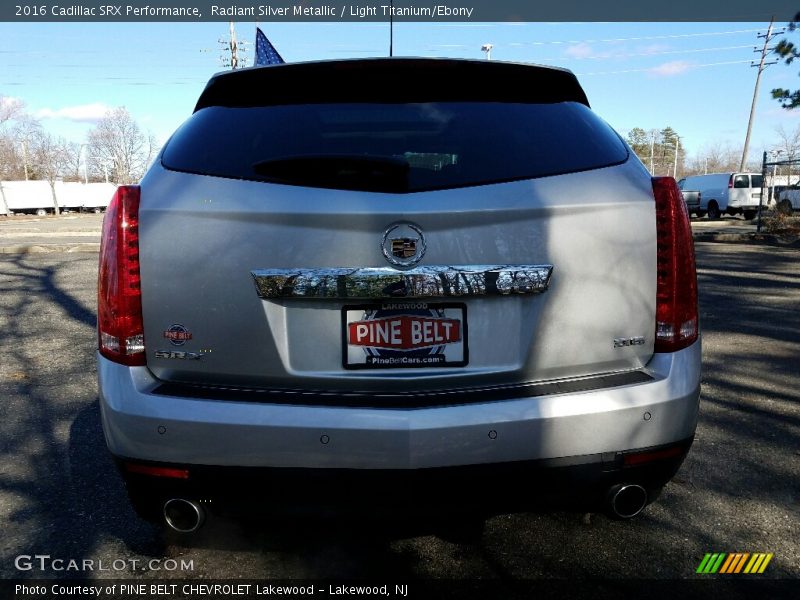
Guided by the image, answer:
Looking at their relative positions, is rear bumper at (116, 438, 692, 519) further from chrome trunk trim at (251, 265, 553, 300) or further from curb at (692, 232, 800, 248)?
curb at (692, 232, 800, 248)

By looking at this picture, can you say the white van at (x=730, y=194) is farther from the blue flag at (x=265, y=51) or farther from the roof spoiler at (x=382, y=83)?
the roof spoiler at (x=382, y=83)

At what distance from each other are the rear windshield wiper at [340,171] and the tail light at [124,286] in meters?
0.43

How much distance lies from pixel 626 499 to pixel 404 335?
93cm

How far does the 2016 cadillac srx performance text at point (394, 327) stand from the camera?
1.92 m

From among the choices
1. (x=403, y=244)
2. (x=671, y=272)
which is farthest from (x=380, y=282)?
(x=671, y=272)

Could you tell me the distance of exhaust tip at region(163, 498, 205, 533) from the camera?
205cm

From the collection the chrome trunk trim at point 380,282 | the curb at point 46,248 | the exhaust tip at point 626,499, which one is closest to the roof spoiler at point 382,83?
the chrome trunk trim at point 380,282

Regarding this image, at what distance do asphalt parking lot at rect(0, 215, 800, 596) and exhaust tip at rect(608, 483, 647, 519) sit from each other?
0.34 m

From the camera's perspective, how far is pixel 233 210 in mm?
1964

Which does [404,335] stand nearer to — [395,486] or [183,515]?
[395,486]

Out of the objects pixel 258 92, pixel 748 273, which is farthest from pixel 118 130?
pixel 258 92

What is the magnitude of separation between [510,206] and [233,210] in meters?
0.84

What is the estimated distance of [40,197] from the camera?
50.9 meters

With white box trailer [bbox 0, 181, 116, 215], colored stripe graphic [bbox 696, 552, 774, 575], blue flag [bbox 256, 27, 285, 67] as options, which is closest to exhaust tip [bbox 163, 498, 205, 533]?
colored stripe graphic [bbox 696, 552, 774, 575]
